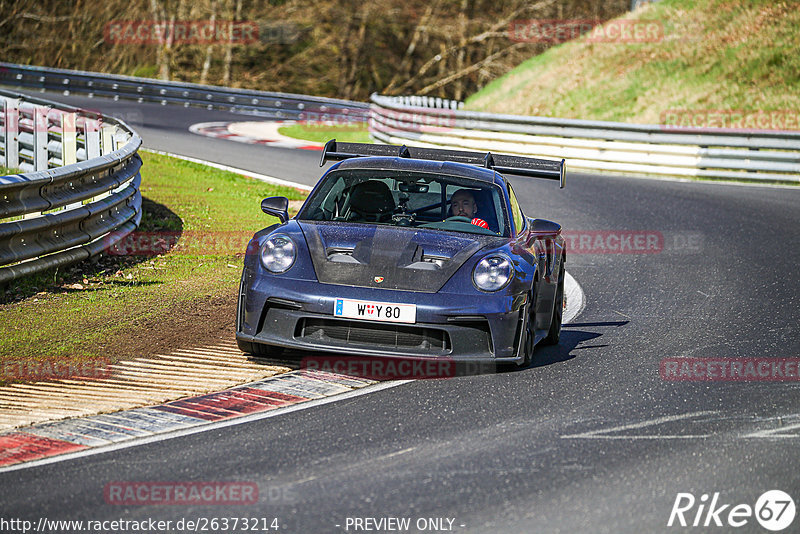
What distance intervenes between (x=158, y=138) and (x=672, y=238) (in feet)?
43.1

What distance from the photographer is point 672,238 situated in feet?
46.2

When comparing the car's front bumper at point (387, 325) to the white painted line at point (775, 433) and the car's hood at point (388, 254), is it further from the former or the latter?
the white painted line at point (775, 433)

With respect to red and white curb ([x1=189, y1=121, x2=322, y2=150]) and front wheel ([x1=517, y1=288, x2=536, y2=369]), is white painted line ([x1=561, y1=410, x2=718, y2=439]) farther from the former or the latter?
red and white curb ([x1=189, y1=121, x2=322, y2=150])

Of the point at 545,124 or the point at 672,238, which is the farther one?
the point at 545,124

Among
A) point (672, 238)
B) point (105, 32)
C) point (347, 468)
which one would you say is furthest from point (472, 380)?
point (105, 32)

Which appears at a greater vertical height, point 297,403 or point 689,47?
point 689,47

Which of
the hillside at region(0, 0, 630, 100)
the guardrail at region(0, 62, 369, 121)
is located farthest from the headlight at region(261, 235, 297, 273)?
the hillside at region(0, 0, 630, 100)

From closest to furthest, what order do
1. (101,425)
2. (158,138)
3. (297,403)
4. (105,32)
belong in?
1. (101,425)
2. (297,403)
3. (158,138)
4. (105,32)

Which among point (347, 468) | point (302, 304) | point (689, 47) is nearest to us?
point (347, 468)

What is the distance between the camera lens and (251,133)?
27.9 metres

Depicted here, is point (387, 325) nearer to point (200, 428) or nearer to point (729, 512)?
point (200, 428)

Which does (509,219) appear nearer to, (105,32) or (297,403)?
(297,403)

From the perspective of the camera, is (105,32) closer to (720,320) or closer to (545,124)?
(545,124)

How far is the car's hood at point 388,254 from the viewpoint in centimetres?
664
